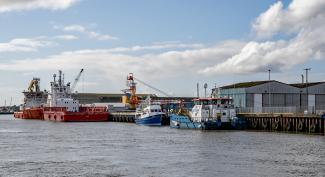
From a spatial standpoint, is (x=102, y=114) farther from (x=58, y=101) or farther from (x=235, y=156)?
(x=235, y=156)

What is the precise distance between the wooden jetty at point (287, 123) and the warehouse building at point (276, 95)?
42.4ft

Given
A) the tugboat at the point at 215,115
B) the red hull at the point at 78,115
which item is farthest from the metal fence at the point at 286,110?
the red hull at the point at 78,115

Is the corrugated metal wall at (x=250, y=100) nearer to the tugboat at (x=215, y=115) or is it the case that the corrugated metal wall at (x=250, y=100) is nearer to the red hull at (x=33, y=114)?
the tugboat at (x=215, y=115)

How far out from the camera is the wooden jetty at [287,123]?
212 feet

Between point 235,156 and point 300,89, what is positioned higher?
point 300,89

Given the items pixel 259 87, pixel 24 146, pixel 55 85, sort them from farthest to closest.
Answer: pixel 55 85
pixel 259 87
pixel 24 146

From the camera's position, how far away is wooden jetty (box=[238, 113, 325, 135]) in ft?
212

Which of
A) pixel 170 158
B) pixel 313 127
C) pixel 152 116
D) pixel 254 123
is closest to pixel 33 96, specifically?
pixel 152 116

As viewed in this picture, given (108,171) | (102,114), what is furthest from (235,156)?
(102,114)

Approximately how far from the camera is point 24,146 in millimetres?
50938

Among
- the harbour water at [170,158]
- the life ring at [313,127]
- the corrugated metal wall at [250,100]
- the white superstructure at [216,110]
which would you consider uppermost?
the corrugated metal wall at [250,100]

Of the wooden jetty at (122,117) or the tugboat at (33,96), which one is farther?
the tugboat at (33,96)

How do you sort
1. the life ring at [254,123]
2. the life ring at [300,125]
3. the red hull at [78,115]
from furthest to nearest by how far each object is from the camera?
the red hull at [78,115], the life ring at [254,123], the life ring at [300,125]

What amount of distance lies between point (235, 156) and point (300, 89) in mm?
60219
